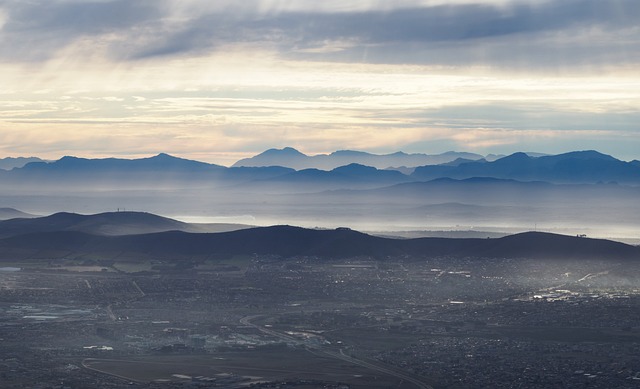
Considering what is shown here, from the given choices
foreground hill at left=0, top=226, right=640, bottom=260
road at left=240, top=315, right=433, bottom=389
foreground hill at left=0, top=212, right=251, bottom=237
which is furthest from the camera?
foreground hill at left=0, top=212, right=251, bottom=237

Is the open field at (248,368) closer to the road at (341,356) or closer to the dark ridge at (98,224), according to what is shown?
the road at (341,356)

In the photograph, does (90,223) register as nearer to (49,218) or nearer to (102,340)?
(49,218)

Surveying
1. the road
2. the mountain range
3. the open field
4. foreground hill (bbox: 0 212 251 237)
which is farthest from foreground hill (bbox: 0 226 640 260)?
the open field

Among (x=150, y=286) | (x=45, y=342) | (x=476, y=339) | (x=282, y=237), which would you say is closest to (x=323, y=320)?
(x=476, y=339)

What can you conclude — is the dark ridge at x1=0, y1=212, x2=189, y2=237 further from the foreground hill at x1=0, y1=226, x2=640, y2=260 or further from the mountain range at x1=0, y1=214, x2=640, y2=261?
the foreground hill at x1=0, y1=226, x2=640, y2=260

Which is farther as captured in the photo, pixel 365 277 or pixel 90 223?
pixel 90 223

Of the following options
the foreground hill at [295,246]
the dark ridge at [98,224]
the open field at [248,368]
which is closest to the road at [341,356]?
the open field at [248,368]

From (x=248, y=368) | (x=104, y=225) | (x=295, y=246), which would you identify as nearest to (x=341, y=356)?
(x=248, y=368)
